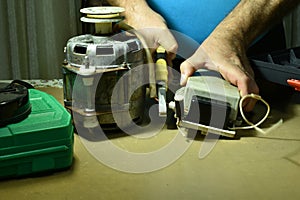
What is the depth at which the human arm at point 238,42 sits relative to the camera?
88 centimetres

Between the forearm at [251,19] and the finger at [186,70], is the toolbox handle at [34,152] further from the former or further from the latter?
the forearm at [251,19]

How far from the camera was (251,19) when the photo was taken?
107 cm

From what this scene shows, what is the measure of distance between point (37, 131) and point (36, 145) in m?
0.02

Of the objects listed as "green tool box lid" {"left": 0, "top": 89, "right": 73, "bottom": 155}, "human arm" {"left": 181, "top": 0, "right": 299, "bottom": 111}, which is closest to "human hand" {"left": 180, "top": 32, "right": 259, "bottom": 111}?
"human arm" {"left": 181, "top": 0, "right": 299, "bottom": 111}

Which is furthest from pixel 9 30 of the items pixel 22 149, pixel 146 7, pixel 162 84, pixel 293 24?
pixel 293 24

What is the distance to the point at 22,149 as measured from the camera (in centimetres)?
67

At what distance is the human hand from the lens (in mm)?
865

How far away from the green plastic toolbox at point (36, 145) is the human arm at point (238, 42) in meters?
0.28

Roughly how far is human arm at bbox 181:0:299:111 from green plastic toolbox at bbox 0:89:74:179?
28cm

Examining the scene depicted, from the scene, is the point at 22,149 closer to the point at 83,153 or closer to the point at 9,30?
the point at 83,153

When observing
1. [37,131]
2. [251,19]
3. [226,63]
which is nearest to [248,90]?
[226,63]

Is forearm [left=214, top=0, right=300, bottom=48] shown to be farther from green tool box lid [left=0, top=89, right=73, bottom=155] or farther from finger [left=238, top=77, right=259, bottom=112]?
green tool box lid [left=0, top=89, right=73, bottom=155]

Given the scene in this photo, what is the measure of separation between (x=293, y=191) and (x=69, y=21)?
0.99 metres

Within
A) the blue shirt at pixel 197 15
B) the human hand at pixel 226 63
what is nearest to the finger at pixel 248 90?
the human hand at pixel 226 63
